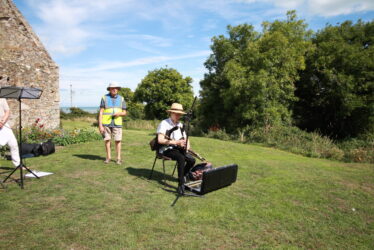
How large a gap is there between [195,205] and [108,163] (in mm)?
3720

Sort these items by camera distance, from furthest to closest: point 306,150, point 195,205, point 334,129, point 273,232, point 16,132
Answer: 1. point 334,129
2. point 306,150
3. point 16,132
4. point 195,205
5. point 273,232

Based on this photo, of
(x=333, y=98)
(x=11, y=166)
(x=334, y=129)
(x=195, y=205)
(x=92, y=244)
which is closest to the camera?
(x=92, y=244)

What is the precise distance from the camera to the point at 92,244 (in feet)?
10.3

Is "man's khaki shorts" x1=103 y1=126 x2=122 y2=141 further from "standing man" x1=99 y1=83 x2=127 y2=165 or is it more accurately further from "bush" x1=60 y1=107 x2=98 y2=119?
"bush" x1=60 y1=107 x2=98 y2=119

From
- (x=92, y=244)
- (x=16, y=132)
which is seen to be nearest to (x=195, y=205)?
(x=92, y=244)

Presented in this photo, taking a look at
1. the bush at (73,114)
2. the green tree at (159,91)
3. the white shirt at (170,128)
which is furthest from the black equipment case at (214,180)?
the green tree at (159,91)

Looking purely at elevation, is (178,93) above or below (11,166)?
above

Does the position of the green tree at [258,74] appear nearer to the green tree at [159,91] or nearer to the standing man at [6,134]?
the standing man at [6,134]

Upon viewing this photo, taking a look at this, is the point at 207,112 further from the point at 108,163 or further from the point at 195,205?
the point at 195,205

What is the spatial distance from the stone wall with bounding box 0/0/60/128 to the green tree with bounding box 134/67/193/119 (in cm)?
2606

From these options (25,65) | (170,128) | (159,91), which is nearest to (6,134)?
(170,128)

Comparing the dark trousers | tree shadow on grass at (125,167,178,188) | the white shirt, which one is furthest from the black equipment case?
the white shirt

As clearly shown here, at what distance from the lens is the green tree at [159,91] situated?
38.9m

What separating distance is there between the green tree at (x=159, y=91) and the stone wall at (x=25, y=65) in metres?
26.1
